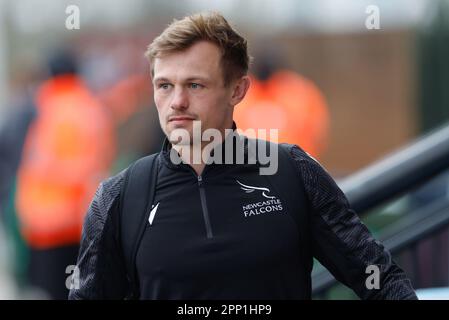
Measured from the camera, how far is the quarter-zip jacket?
2.37m

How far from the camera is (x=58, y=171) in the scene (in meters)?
6.76

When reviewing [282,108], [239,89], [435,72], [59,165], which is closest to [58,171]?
[59,165]

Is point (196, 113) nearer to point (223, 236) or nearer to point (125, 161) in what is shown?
point (223, 236)

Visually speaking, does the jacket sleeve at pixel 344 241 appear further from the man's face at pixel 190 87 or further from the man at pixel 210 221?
the man's face at pixel 190 87

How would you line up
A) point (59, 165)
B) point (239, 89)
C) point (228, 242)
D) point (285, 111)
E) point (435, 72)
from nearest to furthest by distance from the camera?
point (228, 242) → point (239, 89) → point (59, 165) → point (285, 111) → point (435, 72)

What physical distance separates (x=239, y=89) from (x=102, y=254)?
0.55 meters

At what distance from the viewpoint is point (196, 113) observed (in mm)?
2443

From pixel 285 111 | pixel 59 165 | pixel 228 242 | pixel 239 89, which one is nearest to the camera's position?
pixel 228 242

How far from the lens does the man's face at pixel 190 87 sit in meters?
2.43

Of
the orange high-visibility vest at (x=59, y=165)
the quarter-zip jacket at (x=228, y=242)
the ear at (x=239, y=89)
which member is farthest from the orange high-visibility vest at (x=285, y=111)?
the quarter-zip jacket at (x=228, y=242)

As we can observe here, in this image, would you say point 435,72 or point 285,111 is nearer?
point 285,111

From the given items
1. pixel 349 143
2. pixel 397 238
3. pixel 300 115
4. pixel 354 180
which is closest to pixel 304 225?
pixel 354 180

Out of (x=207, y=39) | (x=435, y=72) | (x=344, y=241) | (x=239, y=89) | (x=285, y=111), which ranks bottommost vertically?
(x=435, y=72)

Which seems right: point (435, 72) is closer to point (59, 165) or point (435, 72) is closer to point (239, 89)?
point (59, 165)
